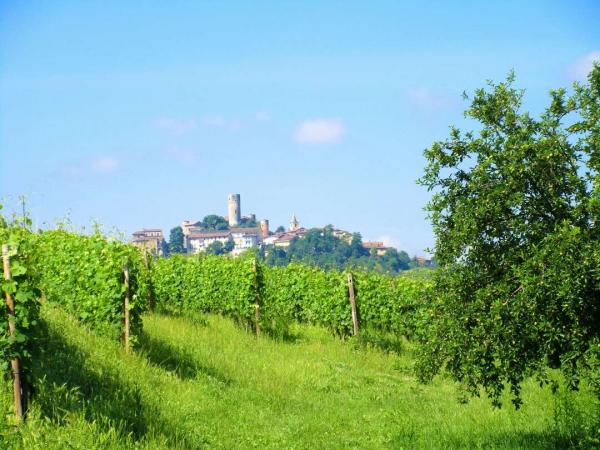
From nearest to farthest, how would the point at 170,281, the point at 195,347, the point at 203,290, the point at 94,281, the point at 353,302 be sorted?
the point at 94,281
the point at 195,347
the point at 353,302
the point at 203,290
the point at 170,281

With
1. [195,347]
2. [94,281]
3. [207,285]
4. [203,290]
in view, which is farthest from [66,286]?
[203,290]

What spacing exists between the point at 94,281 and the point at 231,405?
5.16 m

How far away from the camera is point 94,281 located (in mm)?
17672

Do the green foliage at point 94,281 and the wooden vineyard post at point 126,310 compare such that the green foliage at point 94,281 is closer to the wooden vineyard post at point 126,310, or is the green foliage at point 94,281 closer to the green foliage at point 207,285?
the wooden vineyard post at point 126,310

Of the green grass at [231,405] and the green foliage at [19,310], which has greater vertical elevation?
the green foliage at [19,310]

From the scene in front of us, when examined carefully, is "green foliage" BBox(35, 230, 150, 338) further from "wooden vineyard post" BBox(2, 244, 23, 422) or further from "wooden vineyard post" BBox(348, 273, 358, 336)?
"wooden vineyard post" BBox(348, 273, 358, 336)

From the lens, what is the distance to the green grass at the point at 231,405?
11.0 meters

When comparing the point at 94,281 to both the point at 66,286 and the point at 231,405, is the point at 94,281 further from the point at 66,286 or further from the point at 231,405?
the point at 231,405

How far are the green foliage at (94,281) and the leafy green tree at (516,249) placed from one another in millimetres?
8017

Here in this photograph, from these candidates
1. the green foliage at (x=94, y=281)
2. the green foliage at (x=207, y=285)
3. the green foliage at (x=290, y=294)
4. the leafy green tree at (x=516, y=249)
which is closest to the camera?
the leafy green tree at (x=516, y=249)

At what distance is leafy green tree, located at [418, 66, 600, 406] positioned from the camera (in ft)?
32.5

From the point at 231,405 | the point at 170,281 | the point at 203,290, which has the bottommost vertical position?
the point at 231,405

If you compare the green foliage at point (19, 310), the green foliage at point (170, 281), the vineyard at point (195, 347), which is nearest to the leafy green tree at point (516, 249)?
the vineyard at point (195, 347)

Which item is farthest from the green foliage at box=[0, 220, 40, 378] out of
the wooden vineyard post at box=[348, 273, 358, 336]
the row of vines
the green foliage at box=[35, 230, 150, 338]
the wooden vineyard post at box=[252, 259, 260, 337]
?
the wooden vineyard post at box=[348, 273, 358, 336]
